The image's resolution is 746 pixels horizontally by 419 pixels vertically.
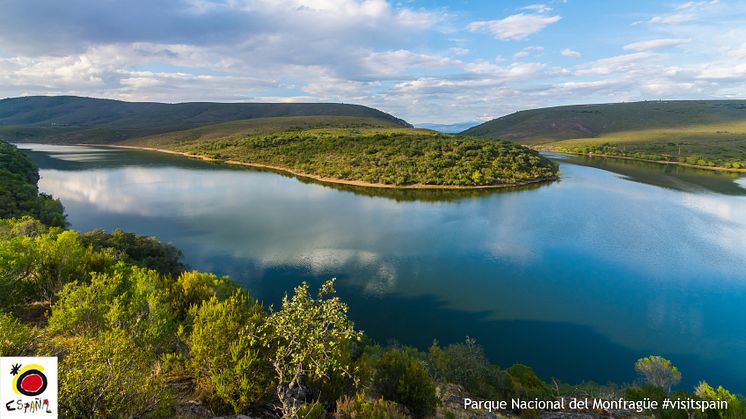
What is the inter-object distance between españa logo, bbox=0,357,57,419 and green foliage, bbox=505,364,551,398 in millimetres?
17613

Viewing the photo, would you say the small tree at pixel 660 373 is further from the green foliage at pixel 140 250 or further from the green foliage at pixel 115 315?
the green foliage at pixel 140 250

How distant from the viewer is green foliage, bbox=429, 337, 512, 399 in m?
17.7

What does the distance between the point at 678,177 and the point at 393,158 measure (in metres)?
87.0

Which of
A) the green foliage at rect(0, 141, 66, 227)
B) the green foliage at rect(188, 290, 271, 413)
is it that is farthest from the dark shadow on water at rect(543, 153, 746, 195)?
Result: the green foliage at rect(0, 141, 66, 227)

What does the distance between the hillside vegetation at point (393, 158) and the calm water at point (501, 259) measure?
1255 centimetres

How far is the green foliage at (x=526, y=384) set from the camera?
1736cm

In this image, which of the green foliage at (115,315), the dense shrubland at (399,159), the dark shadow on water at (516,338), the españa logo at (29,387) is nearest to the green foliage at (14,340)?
the españa logo at (29,387)

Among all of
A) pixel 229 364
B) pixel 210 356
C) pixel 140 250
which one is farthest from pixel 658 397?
pixel 140 250

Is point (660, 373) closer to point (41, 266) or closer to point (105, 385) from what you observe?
point (105, 385)

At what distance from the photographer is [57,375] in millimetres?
8078

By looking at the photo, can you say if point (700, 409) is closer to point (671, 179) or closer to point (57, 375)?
point (57, 375)

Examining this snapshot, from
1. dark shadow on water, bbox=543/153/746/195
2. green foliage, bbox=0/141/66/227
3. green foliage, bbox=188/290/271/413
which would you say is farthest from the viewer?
dark shadow on water, bbox=543/153/746/195

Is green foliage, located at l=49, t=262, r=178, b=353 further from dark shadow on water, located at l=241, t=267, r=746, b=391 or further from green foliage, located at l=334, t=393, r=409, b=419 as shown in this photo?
dark shadow on water, located at l=241, t=267, r=746, b=391

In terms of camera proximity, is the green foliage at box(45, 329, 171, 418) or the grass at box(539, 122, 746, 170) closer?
the green foliage at box(45, 329, 171, 418)
